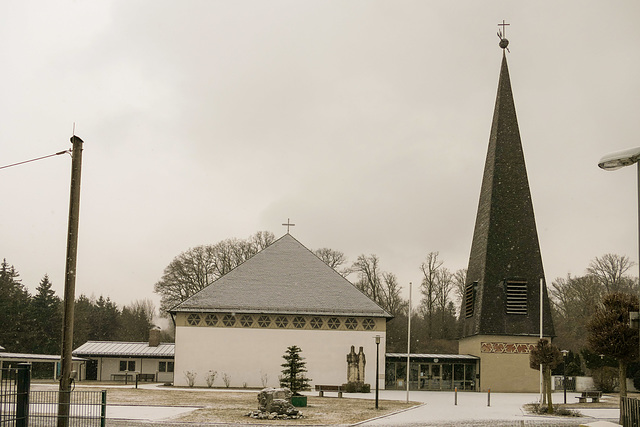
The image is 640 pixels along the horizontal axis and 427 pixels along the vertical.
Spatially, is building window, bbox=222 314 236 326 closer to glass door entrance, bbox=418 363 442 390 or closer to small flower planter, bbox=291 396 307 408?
glass door entrance, bbox=418 363 442 390

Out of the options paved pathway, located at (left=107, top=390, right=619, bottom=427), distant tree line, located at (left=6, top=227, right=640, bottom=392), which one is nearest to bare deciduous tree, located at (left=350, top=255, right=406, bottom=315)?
distant tree line, located at (left=6, top=227, right=640, bottom=392)

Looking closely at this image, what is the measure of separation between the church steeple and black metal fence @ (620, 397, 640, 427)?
29.1 meters

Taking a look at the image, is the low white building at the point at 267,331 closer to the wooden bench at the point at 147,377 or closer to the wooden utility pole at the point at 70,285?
the wooden bench at the point at 147,377

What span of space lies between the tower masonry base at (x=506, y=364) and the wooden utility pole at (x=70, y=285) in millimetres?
34394

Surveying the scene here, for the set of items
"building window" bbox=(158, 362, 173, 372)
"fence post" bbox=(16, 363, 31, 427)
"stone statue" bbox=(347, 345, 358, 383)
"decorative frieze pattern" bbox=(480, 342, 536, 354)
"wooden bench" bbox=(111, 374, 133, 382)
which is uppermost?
"fence post" bbox=(16, 363, 31, 427)

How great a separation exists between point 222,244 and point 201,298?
2101 cm

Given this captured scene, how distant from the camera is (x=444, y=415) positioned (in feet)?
81.3

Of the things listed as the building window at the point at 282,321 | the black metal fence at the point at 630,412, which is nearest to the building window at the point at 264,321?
the building window at the point at 282,321

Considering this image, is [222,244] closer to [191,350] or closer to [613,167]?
[191,350]

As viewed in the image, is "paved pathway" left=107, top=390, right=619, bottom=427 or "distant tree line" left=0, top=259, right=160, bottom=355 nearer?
"paved pathway" left=107, top=390, right=619, bottom=427

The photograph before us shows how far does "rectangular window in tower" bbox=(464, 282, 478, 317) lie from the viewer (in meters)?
49.7

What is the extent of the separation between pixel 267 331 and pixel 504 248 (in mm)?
16871

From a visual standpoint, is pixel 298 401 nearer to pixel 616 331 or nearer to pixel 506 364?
pixel 616 331

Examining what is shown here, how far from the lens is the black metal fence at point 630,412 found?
55.4 feet
